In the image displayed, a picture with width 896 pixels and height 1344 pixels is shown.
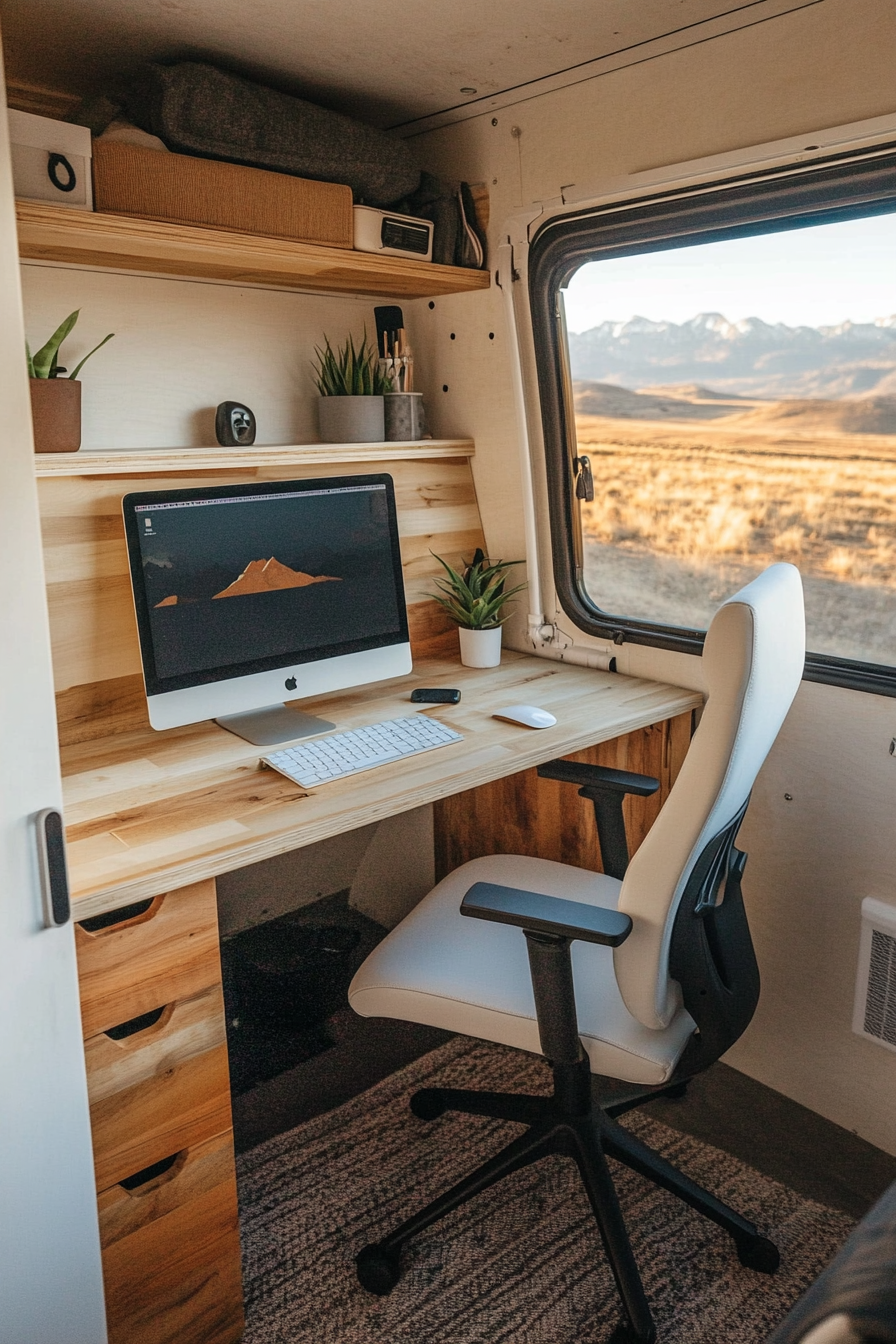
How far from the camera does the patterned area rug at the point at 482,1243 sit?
5.23ft

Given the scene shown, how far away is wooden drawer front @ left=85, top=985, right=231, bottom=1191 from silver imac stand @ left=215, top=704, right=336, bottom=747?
550 mm

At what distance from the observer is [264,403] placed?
7.40 feet

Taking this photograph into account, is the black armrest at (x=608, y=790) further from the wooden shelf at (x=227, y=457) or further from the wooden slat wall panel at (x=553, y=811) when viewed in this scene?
A: the wooden shelf at (x=227, y=457)

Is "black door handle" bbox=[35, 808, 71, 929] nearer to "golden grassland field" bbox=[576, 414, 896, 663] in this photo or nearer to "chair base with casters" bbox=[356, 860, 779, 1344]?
"chair base with casters" bbox=[356, 860, 779, 1344]

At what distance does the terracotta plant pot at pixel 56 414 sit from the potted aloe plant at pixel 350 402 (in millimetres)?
631

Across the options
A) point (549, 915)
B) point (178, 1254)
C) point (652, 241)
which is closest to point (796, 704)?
point (549, 915)

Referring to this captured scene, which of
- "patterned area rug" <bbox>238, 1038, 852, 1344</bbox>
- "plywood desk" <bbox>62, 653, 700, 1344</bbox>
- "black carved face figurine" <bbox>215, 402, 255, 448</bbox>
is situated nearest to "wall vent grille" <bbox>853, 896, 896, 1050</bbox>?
"patterned area rug" <bbox>238, 1038, 852, 1344</bbox>

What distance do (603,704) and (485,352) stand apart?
3.06ft

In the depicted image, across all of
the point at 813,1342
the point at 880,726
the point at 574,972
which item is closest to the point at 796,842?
the point at 880,726

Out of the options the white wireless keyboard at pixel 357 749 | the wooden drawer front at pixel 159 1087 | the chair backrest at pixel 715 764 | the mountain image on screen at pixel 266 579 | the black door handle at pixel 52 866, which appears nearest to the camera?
the black door handle at pixel 52 866

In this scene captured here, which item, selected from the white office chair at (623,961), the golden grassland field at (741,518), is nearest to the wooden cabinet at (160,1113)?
the white office chair at (623,961)

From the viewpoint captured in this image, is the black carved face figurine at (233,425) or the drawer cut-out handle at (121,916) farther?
the black carved face figurine at (233,425)

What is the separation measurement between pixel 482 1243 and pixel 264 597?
1.27 meters

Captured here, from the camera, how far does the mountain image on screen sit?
1.90m
